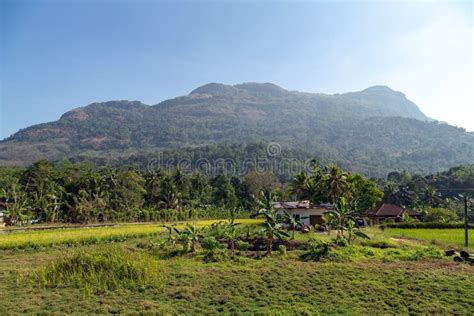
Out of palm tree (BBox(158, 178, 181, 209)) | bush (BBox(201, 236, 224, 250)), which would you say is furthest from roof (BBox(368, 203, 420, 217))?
bush (BBox(201, 236, 224, 250))

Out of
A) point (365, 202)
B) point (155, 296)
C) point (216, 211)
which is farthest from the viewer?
point (216, 211)

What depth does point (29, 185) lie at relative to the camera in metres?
57.3

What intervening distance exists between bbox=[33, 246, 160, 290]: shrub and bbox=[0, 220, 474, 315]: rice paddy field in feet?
0.12

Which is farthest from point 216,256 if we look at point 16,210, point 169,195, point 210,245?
point 169,195

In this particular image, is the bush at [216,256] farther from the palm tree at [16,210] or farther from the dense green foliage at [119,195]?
the palm tree at [16,210]

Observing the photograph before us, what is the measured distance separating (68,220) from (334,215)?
39.0 meters

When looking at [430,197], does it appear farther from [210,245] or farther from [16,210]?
[16,210]

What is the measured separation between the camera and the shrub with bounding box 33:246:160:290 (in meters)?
13.9

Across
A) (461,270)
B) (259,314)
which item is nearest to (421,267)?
(461,270)

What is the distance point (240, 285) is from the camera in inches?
530

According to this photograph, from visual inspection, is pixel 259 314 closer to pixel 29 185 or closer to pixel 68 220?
pixel 68 220

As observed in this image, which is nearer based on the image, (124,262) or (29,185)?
(124,262)

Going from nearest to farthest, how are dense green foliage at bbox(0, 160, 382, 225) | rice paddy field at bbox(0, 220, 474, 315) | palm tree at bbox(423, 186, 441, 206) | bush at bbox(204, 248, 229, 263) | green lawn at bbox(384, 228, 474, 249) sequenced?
rice paddy field at bbox(0, 220, 474, 315) → bush at bbox(204, 248, 229, 263) → green lawn at bbox(384, 228, 474, 249) → dense green foliage at bbox(0, 160, 382, 225) → palm tree at bbox(423, 186, 441, 206)

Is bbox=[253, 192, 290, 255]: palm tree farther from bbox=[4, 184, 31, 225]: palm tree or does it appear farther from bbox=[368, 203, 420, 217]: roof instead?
bbox=[368, 203, 420, 217]: roof
